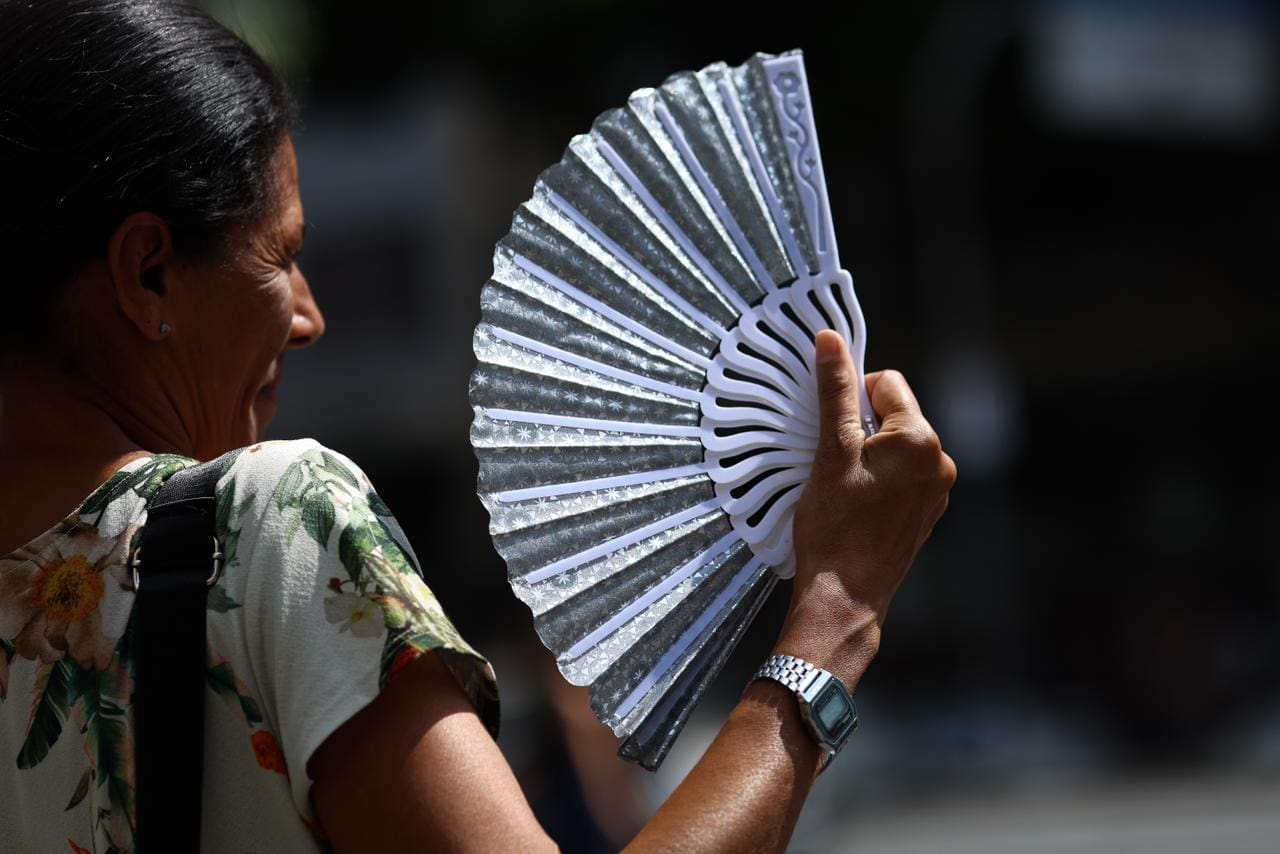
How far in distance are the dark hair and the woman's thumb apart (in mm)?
530

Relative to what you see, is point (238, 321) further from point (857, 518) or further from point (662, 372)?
point (857, 518)

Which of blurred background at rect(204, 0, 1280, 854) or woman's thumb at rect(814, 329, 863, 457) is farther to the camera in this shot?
blurred background at rect(204, 0, 1280, 854)

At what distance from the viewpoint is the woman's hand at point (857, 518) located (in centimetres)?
120

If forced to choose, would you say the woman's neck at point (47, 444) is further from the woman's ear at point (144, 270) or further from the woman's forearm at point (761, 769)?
the woman's forearm at point (761, 769)

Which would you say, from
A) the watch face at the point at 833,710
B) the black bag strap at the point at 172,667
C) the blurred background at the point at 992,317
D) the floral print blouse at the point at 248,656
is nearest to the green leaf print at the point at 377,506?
the floral print blouse at the point at 248,656

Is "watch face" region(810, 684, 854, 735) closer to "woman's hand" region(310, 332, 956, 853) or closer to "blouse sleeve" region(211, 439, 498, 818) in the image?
"woman's hand" region(310, 332, 956, 853)

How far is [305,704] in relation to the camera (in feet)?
3.47

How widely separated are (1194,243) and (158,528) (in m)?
19.1

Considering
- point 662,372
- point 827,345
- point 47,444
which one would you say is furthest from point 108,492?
point 827,345

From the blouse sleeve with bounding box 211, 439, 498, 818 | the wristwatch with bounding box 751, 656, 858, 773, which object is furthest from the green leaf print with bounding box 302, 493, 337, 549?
the wristwatch with bounding box 751, 656, 858, 773

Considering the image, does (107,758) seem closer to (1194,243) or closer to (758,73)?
(758,73)

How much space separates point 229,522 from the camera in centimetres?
112

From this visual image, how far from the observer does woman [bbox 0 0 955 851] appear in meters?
1.06

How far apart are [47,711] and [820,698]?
0.59m
